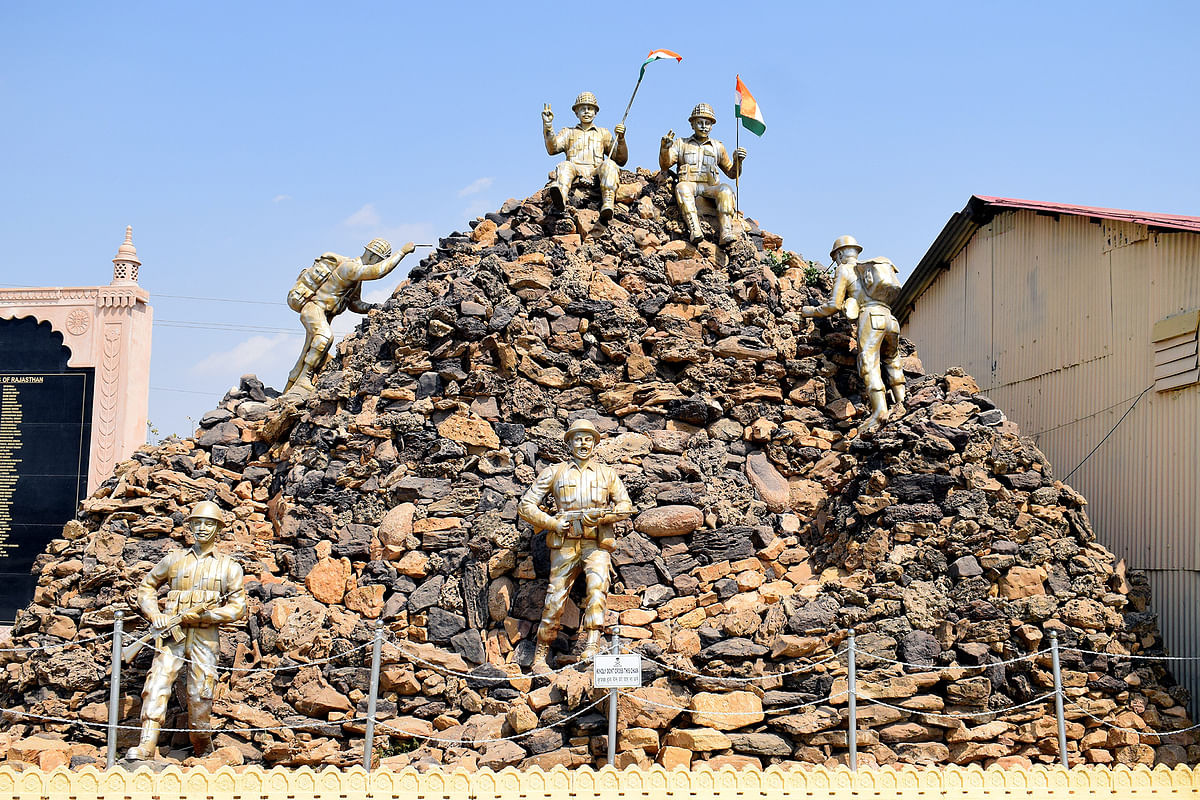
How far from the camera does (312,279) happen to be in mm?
15914

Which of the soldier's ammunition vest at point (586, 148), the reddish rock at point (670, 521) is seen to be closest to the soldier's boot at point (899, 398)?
the reddish rock at point (670, 521)

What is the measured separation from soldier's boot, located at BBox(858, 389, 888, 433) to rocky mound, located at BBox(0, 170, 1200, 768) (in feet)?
1.34

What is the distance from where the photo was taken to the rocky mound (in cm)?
1123

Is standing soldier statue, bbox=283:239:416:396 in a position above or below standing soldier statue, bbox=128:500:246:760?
above

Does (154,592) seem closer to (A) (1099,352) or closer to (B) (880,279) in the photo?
(B) (880,279)

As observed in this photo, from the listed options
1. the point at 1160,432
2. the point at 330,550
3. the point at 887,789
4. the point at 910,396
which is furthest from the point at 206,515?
the point at 1160,432

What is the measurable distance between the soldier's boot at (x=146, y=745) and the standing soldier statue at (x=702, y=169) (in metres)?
9.45

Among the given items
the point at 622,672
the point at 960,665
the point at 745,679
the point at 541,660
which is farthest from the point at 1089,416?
the point at 622,672

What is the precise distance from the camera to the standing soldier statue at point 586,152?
15992 millimetres

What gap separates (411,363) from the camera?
1438 cm

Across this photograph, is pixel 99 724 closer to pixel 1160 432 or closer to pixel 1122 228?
pixel 1160 432

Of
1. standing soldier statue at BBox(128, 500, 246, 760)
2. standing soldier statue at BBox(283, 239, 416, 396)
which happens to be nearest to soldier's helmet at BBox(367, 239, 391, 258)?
standing soldier statue at BBox(283, 239, 416, 396)

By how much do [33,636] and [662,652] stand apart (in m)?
7.14

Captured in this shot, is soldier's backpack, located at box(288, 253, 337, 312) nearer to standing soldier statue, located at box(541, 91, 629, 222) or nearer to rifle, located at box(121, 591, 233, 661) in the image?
standing soldier statue, located at box(541, 91, 629, 222)
